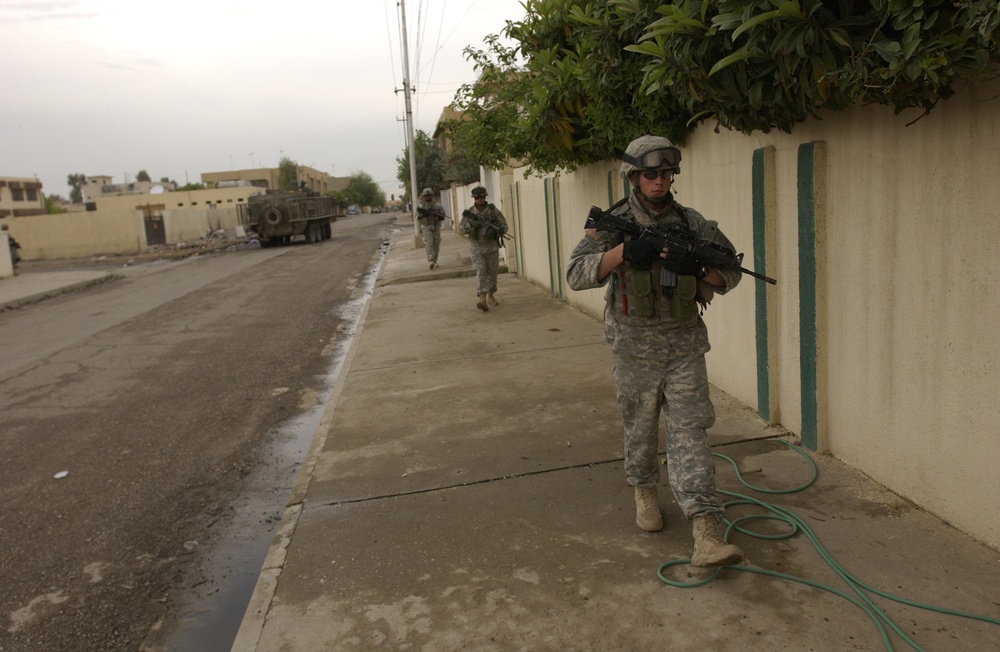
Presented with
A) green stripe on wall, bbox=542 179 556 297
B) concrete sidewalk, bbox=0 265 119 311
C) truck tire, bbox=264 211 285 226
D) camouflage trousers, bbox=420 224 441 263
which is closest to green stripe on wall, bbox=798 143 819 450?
green stripe on wall, bbox=542 179 556 297

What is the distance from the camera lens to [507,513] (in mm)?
3980

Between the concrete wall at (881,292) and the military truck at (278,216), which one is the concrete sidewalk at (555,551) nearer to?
the concrete wall at (881,292)

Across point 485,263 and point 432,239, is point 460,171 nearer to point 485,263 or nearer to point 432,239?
point 432,239

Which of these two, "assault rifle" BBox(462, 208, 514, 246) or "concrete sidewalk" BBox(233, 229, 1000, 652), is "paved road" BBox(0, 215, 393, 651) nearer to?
"concrete sidewalk" BBox(233, 229, 1000, 652)

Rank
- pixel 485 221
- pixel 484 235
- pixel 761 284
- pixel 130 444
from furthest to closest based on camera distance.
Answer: pixel 484 235 → pixel 485 221 → pixel 130 444 → pixel 761 284

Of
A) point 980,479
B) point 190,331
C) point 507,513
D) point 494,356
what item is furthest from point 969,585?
point 190,331

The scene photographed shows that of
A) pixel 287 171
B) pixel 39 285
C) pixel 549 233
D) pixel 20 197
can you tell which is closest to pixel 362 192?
pixel 287 171

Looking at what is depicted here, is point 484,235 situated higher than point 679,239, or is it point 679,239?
point 679,239

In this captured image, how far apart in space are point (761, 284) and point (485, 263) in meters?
5.74

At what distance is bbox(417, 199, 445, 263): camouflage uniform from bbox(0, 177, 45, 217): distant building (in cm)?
5720

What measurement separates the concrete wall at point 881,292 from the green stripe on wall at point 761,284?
0.01m

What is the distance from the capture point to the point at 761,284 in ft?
16.0

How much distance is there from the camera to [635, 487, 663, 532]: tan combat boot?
3.62 meters

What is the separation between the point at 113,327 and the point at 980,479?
A: 11455 mm
